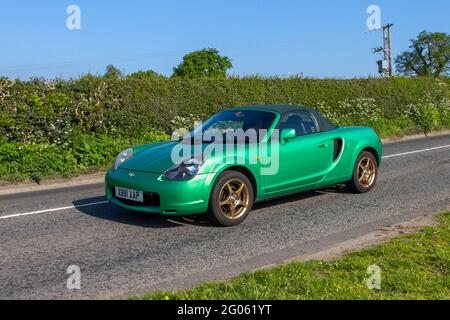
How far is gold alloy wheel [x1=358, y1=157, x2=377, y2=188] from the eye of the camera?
8.42 metres

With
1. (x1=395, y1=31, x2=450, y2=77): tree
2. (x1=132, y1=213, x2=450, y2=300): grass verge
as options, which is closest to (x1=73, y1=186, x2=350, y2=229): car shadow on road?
(x1=132, y1=213, x2=450, y2=300): grass verge

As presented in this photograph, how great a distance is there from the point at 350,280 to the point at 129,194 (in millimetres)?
3131

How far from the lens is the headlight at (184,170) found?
6141mm

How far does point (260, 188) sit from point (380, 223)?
155 cm

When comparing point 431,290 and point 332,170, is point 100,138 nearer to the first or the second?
point 332,170

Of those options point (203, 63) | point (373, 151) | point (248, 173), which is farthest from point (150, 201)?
point (203, 63)

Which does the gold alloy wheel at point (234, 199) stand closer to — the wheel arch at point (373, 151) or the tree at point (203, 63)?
the wheel arch at point (373, 151)

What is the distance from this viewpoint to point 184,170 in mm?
6203

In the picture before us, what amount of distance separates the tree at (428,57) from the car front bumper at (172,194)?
306ft

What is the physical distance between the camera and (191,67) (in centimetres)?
7969

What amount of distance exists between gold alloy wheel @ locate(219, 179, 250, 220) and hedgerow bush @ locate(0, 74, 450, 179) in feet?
20.5

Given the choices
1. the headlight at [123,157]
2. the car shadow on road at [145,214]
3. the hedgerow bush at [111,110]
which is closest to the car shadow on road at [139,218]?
the car shadow on road at [145,214]

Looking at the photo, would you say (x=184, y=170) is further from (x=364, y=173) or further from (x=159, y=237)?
(x=364, y=173)

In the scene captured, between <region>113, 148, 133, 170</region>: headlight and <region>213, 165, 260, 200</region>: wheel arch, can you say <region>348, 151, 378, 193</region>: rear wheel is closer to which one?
<region>213, 165, 260, 200</region>: wheel arch
